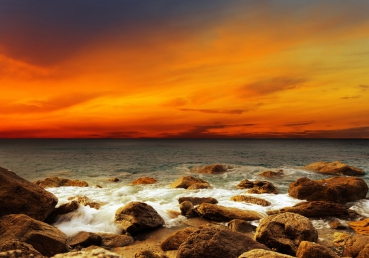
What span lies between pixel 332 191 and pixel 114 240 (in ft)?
43.6

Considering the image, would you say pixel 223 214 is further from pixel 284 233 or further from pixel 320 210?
pixel 320 210

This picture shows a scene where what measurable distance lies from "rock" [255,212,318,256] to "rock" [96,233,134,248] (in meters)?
4.53

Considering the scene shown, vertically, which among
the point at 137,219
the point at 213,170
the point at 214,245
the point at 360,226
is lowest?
the point at 213,170

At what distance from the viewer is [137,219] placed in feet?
37.7

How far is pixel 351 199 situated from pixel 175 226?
11626mm

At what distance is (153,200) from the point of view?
18.1 meters

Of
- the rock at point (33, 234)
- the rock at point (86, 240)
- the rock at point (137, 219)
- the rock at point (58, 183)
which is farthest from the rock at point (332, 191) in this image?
the rock at point (58, 183)

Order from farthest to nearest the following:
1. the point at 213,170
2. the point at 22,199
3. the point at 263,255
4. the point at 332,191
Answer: the point at 213,170
the point at 332,191
the point at 22,199
the point at 263,255

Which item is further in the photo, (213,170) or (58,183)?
(213,170)

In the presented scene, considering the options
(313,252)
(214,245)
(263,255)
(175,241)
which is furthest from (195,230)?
(313,252)

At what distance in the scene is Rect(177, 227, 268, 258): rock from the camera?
731 centimetres

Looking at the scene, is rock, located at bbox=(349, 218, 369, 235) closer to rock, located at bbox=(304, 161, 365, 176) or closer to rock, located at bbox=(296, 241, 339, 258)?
rock, located at bbox=(296, 241, 339, 258)

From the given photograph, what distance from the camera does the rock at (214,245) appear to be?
7.31 m

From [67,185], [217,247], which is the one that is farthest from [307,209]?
[67,185]
